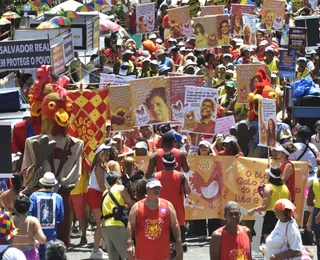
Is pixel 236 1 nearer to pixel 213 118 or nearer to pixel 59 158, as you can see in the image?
pixel 213 118

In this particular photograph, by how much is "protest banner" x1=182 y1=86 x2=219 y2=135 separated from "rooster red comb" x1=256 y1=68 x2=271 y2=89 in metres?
1.11

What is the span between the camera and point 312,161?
15969mm

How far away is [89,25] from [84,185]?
914 cm

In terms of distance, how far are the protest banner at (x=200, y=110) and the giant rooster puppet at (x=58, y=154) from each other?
3.24m

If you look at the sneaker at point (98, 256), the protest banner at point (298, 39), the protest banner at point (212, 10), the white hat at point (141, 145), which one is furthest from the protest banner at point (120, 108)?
the protest banner at point (212, 10)

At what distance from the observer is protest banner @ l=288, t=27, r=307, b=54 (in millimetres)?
21156

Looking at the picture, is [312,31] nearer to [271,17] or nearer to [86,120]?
[271,17]

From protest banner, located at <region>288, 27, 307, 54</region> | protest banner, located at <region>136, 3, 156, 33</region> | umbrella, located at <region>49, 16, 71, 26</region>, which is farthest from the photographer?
protest banner, located at <region>136, 3, 156, 33</region>

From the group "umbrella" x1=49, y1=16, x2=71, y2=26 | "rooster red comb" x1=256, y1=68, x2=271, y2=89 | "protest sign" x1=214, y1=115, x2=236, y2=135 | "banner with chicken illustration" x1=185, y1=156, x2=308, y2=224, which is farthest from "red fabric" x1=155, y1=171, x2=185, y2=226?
"umbrella" x1=49, y1=16, x2=71, y2=26

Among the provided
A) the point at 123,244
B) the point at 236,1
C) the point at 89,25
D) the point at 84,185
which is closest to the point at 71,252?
the point at 84,185

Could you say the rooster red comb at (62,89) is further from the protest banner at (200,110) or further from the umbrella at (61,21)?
the umbrella at (61,21)

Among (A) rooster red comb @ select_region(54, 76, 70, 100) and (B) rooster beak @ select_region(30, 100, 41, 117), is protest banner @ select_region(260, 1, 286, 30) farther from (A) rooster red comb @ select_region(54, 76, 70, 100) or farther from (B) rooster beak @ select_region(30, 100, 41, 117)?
(B) rooster beak @ select_region(30, 100, 41, 117)

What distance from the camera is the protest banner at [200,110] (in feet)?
55.7

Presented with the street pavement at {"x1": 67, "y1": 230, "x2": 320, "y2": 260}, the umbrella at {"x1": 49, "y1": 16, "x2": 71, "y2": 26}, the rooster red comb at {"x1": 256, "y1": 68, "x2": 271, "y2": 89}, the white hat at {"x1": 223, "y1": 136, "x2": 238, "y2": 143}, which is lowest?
the street pavement at {"x1": 67, "y1": 230, "x2": 320, "y2": 260}
